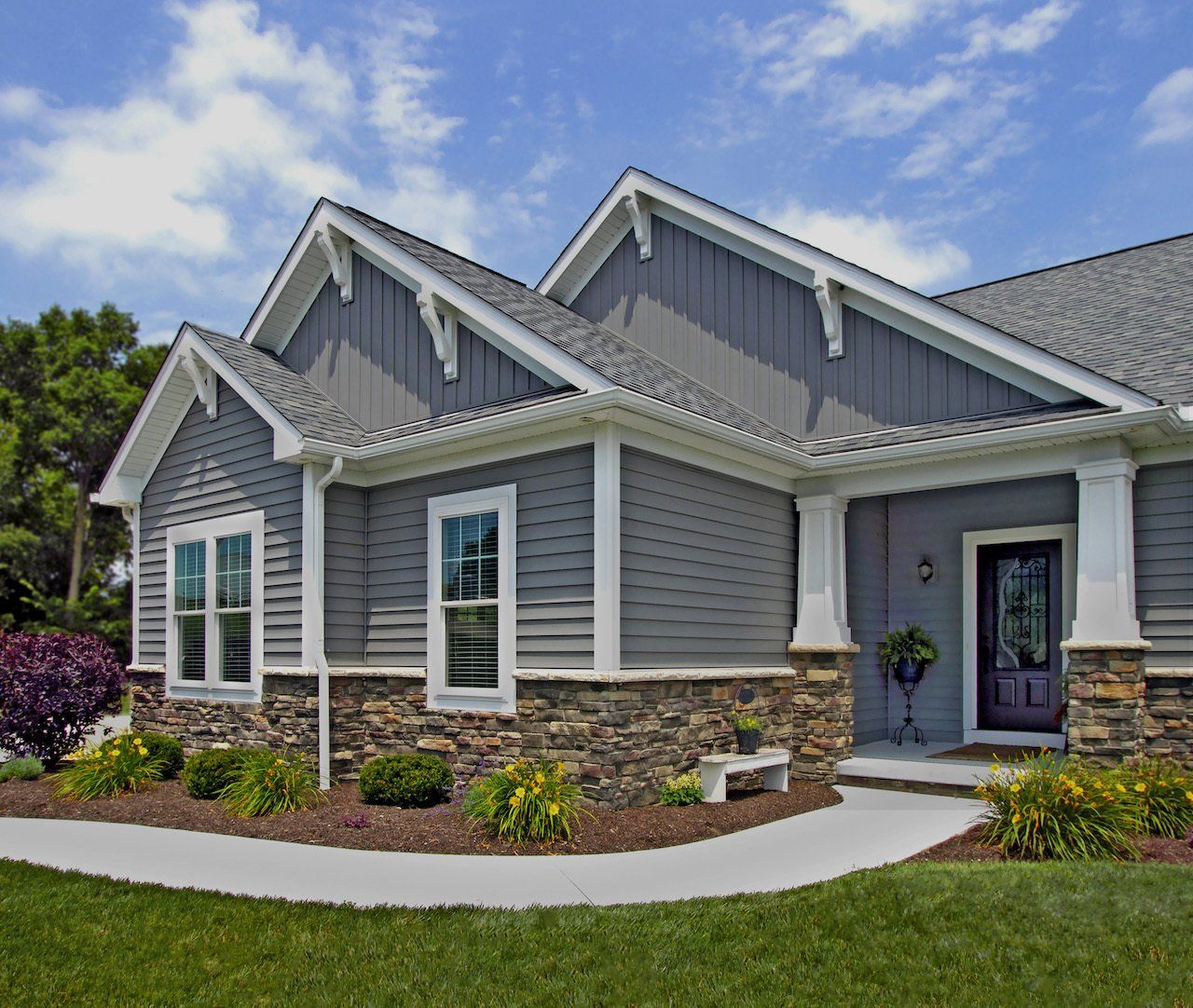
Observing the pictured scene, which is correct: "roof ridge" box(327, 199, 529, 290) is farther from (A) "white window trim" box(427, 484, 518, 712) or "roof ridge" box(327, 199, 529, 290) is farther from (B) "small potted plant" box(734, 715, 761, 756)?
(B) "small potted plant" box(734, 715, 761, 756)

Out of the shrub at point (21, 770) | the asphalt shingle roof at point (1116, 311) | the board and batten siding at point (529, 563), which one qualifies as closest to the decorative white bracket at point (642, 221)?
the asphalt shingle roof at point (1116, 311)

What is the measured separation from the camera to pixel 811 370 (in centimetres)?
1143

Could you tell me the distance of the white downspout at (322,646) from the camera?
1029cm

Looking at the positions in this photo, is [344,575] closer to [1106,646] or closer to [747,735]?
[747,735]

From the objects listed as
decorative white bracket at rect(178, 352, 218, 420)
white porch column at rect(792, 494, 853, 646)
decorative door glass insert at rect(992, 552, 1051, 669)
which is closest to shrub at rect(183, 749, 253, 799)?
decorative white bracket at rect(178, 352, 218, 420)

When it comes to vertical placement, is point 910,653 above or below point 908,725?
above

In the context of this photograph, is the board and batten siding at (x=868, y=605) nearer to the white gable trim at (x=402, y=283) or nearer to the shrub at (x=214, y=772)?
the white gable trim at (x=402, y=283)

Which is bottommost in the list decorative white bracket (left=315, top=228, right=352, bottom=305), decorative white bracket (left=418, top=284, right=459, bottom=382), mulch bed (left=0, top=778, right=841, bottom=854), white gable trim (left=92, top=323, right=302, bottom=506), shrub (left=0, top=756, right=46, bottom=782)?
shrub (left=0, top=756, right=46, bottom=782)

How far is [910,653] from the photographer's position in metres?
11.6

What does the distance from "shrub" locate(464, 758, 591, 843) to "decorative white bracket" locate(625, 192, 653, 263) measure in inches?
283

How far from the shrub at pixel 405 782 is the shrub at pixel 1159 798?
5.44 metres

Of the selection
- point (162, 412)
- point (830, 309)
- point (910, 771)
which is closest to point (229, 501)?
point (162, 412)

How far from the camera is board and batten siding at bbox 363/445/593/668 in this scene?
898cm

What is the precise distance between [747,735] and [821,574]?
2036mm
